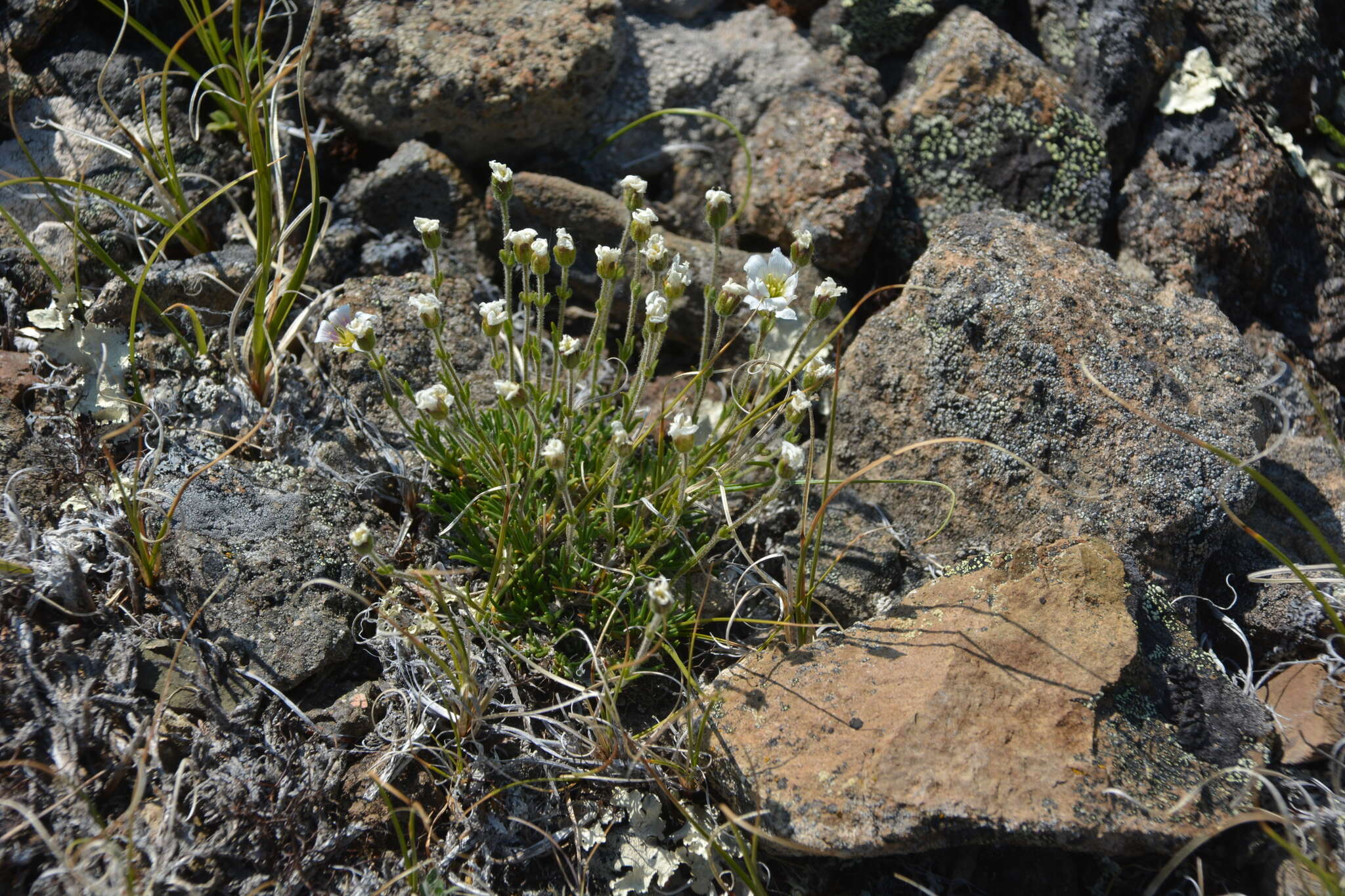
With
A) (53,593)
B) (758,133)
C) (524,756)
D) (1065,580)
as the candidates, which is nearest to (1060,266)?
(1065,580)

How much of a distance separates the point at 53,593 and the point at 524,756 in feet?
4.51

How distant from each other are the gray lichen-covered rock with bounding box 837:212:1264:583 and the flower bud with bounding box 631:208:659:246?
0.96m

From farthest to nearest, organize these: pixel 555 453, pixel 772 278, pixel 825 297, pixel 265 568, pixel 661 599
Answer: pixel 772 278, pixel 265 568, pixel 825 297, pixel 555 453, pixel 661 599

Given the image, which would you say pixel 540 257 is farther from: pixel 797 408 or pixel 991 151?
pixel 991 151

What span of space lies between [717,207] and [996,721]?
157 cm

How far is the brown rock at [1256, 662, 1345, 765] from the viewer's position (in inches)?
97.7

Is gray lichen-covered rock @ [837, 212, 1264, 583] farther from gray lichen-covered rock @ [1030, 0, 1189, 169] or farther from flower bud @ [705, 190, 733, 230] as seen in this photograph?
gray lichen-covered rock @ [1030, 0, 1189, 169]

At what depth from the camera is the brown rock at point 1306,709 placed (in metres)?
2.48

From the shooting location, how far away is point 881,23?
4.01 m

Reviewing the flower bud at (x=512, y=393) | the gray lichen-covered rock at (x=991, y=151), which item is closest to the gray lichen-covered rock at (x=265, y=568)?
the flower bud at (x=512, y=393)

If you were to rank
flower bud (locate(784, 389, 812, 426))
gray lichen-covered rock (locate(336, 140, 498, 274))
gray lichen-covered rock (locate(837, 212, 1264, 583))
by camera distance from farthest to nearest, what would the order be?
gray lichen-covered rock (locate(336, 140, 498, 274)) < gray lichen-covered rock (locate(837, 212, 1264, 583)) < flower bud (locate(784, 389, 812, 426))

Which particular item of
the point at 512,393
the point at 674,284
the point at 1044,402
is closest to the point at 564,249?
the point at 674,284

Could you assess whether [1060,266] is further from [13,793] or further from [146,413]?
[13,793]

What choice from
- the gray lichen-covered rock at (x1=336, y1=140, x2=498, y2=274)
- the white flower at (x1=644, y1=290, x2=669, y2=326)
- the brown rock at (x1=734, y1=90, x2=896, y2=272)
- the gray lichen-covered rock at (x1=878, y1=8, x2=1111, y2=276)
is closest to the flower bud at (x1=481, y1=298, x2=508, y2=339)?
the white flower at (x1=644, y1=290, x2=669, y2=326)
